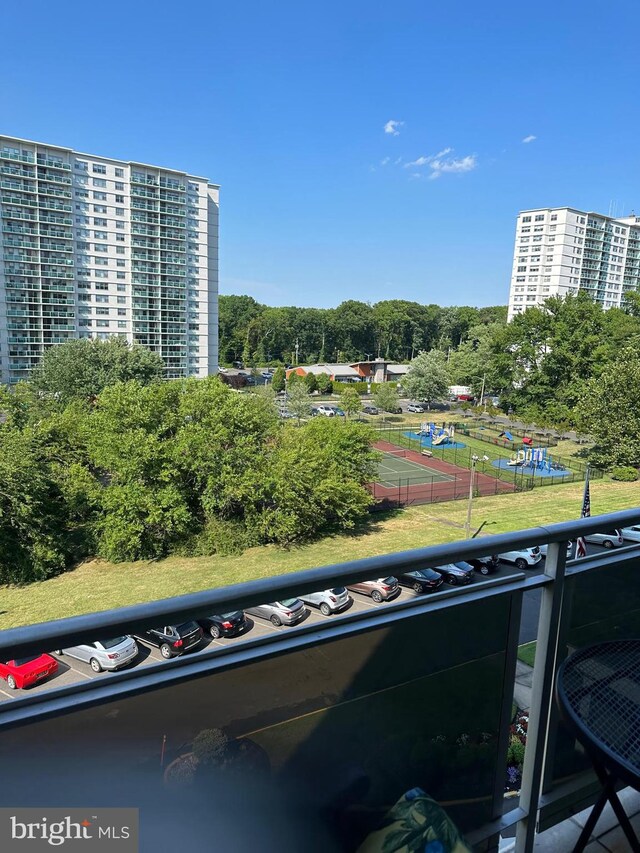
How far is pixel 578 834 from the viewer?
6.20ft

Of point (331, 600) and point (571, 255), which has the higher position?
point (571, 255)

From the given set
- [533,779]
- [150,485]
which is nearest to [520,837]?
[533,779]

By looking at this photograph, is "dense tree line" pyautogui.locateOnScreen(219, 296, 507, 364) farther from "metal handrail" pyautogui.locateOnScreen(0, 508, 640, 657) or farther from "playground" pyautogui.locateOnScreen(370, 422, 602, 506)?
"metal handrail" pyautogui.locateOnScreen(0, 508, 640, 657)

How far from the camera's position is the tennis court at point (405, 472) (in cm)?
3152

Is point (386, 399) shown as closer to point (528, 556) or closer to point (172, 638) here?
point (528, 556)

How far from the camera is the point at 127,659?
3.57ft

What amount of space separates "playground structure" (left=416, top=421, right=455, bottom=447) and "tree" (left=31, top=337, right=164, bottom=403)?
2099 cm

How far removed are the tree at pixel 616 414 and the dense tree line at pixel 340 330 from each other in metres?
44.5

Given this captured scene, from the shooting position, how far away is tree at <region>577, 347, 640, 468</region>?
3178 cm

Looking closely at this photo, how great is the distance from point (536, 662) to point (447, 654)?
1.49ft

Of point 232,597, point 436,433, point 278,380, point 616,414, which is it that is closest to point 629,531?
point 232,597

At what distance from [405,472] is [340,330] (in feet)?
160

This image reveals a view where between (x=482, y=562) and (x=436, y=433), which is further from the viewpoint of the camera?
(x=436, y=433)

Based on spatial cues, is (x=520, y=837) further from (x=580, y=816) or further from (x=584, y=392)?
(x=584, y=392)
